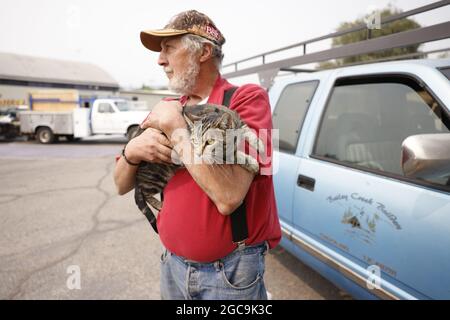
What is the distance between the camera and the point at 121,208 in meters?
5.45

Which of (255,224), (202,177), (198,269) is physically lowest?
(198,269)

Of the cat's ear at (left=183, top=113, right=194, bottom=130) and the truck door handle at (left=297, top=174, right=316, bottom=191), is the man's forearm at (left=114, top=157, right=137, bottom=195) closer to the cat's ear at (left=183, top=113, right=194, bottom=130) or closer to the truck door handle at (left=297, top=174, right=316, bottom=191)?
the cat's ear at (left=183, top=113, right=194, bottom=130)

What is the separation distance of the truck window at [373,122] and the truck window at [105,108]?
13.8m

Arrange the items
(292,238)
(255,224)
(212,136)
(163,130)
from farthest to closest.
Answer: (292,238)
(255,224)
(163,130)
(212,136)

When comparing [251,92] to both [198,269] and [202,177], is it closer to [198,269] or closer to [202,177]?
[202,177]

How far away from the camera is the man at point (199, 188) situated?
1350mm

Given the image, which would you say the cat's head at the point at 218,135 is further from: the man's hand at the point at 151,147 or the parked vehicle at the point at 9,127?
the parked vehicle at the point at 9,127

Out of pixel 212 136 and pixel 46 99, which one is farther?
pixel 46 99

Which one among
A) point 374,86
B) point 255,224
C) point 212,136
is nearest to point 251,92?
point 212,136

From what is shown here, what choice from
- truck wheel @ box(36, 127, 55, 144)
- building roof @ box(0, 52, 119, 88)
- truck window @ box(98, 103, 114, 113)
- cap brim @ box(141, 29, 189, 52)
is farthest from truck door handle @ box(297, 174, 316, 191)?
building roof @ box(0, 52, 119, 88)

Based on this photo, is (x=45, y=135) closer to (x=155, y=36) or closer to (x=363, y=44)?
(x=155, y=36)

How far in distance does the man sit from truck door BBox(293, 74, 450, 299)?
86 cm

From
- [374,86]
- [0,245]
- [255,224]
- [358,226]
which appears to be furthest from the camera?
[0,245]

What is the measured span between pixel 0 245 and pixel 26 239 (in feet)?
0.98
